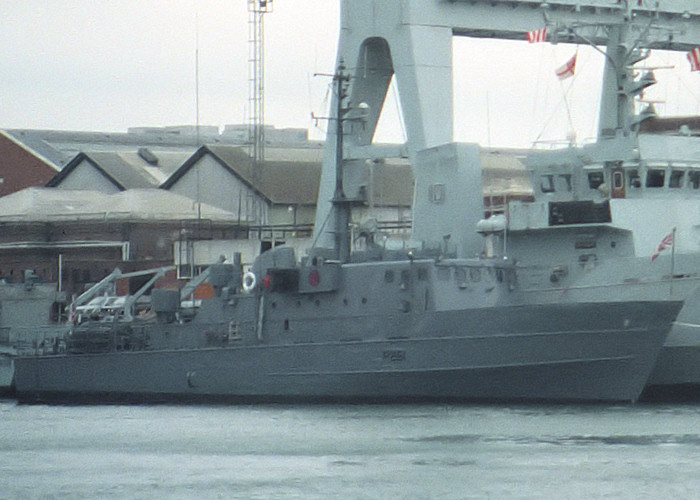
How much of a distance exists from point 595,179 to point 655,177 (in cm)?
108

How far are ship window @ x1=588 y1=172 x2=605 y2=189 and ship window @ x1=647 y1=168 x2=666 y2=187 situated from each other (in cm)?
84

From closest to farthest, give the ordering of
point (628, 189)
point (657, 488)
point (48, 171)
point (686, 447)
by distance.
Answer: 1. point (657, 488)
2. point (686, 447)
3. point (628, 189)
4. point (48, 171)

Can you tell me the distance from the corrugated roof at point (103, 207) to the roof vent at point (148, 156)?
450 cm

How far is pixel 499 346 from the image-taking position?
25.8m

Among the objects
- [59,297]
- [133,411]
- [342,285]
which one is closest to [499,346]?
[342,285]

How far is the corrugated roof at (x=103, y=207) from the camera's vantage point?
1850 inches

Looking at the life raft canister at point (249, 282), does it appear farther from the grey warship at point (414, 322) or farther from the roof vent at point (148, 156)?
the roof vent at point (148, 156)

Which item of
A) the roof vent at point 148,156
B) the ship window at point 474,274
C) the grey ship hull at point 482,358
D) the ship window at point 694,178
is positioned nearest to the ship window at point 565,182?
the ship window at point 694,178

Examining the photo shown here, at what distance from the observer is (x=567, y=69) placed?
30266 millimetres

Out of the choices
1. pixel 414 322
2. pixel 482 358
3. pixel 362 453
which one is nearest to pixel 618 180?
pixel 482 358

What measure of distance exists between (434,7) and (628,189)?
534cm

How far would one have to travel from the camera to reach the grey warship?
84.3 ft

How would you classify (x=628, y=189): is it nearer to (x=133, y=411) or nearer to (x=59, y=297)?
(x=133, y=411)

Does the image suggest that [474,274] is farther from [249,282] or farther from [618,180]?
[249,282]
